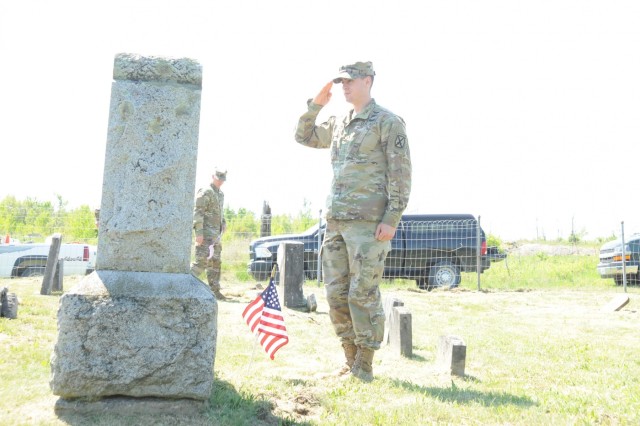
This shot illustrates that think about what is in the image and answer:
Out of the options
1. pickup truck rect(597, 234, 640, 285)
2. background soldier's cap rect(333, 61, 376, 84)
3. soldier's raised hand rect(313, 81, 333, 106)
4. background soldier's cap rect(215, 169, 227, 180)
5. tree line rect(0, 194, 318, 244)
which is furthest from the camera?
tree line rect(0, 194, 318, 244)


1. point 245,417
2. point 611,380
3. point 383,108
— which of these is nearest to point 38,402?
point 245,417

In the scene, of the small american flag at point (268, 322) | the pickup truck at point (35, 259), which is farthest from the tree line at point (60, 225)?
the small american flag at point (268, 322)

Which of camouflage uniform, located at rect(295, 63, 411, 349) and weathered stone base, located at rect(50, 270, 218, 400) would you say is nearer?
weathered stone base, located at rect(50, 270, 218, 400)

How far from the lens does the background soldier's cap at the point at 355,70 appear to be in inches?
163

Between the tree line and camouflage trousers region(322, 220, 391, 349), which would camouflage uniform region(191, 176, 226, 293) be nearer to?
camouflage trousers region(322, 220, 391, 349)

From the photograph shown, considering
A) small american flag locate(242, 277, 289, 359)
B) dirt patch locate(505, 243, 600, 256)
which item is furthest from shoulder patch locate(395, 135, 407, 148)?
dirt patch locate(505, 243, 600, 256)

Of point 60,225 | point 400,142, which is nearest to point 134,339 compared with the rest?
point 400,142

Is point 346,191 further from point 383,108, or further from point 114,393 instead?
point 114,393

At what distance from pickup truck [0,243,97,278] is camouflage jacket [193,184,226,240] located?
5.31 meters

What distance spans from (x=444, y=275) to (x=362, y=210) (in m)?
9.69

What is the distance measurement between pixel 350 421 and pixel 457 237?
10494 millimetres

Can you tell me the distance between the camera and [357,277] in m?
3.98

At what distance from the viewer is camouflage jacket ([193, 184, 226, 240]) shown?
9.02 m

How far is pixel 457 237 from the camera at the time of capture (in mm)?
13156
